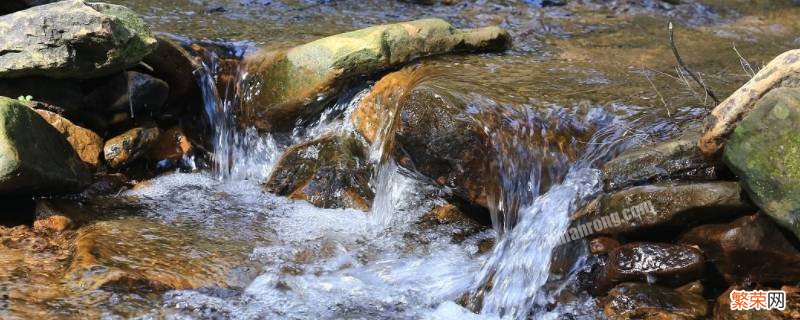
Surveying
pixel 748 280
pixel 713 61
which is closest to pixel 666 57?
pixel 713 61

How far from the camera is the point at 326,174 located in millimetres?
5766

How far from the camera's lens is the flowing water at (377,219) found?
162 inches

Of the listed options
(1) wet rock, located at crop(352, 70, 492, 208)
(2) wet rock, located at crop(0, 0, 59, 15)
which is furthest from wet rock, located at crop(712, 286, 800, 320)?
(2) wet rock, located at crop(0, 0, 59, 15)

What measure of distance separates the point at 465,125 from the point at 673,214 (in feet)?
4.83

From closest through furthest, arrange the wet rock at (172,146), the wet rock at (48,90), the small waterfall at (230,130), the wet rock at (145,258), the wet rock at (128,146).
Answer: the wet rock at (145,258) → the wet rock at (48,90) → the wet rock at (128,146) → the wet rock at (172,146) → the small waterfall at (230,130)

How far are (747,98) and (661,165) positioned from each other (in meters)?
0.62

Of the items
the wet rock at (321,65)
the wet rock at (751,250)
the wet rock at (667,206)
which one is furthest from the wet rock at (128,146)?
the wet rock at (751,250)

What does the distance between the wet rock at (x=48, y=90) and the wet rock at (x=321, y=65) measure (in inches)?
55.1

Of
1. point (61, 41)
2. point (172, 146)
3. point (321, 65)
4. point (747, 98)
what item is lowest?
point (172, 146)

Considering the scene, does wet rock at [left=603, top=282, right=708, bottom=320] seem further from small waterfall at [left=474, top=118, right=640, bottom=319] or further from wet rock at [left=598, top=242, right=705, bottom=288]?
small waterfall at [left=474, top=118, right=640, bottom=319]

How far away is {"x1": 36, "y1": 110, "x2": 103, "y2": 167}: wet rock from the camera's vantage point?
560cm

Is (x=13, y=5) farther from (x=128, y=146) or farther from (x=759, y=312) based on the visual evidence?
(x=759, y=312)

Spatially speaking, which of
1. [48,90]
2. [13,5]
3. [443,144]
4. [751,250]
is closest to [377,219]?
[443,144]

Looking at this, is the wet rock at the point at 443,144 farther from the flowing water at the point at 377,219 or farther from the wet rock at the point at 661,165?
the wet rock at the point at 661,165
